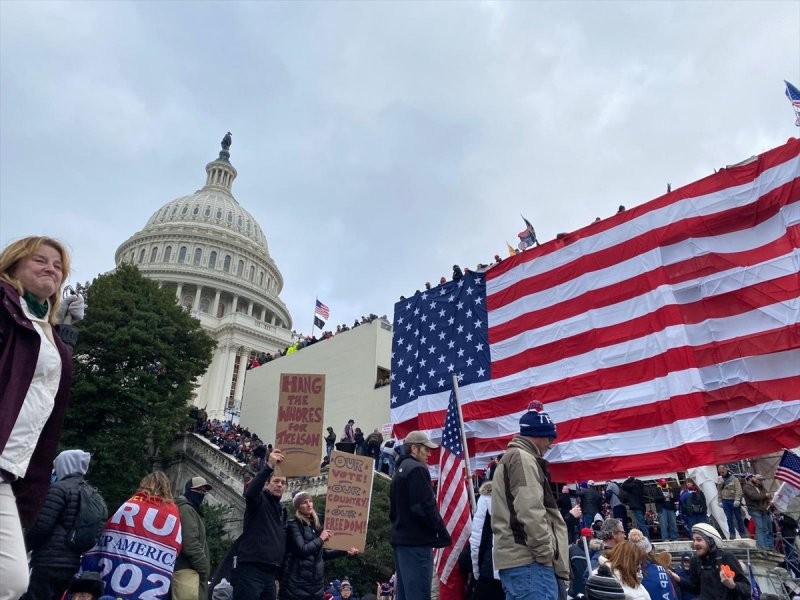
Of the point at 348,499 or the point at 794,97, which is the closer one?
the point at 348,499

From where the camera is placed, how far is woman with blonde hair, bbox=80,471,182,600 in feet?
14.9

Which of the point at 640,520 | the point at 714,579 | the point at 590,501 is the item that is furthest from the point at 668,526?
the point at 714,579

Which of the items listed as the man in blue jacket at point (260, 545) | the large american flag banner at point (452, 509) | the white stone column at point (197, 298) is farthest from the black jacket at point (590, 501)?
the white stone column at point (197, 298)

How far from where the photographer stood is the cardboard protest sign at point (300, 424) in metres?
A: 6.14

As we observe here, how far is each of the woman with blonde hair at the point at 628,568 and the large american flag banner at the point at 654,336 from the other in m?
5.79

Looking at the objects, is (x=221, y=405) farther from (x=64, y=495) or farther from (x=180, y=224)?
(x=64, y=495)

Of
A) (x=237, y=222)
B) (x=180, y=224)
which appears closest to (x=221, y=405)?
(x=180, y=224)

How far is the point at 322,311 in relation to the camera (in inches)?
1722

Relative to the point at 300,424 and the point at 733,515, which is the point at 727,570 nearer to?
the point at 300,424

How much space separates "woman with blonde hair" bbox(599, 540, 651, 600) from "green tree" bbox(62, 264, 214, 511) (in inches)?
873

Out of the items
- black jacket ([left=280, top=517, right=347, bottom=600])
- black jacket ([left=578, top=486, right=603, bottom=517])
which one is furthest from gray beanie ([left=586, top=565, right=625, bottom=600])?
black jacket ([left=578, top=486, right=603, bottom=517])

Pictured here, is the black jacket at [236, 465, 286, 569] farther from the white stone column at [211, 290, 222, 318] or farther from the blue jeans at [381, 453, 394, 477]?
the white stone column at [211, 290, 222, 318]

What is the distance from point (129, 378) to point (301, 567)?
23.0 metres

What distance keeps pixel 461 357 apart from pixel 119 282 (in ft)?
74.5
